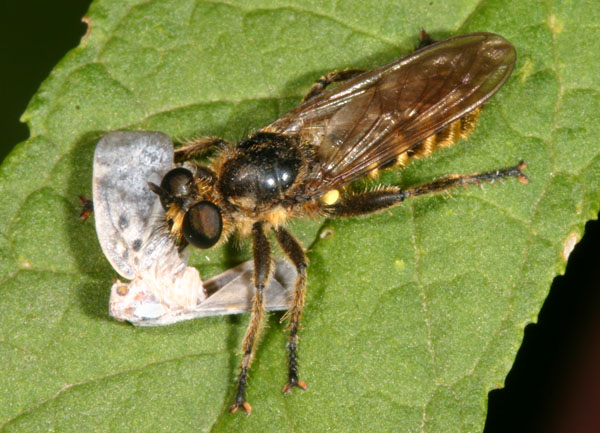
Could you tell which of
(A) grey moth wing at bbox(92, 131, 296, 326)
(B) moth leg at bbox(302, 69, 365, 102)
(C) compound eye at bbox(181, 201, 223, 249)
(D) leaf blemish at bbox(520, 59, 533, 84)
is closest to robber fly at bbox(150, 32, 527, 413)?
(C) compound eye at bbox(181, 201, 223, 249)

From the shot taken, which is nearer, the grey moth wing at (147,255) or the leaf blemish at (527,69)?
the grey moth wing at (147,255)

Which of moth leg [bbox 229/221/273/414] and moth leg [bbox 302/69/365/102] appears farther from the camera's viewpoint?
moth leg [bbox 302/69/365/102]

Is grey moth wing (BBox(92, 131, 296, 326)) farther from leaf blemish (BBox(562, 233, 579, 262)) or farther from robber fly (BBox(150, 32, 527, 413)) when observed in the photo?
leaf blemish (BBox(562, 233, 579, 262))

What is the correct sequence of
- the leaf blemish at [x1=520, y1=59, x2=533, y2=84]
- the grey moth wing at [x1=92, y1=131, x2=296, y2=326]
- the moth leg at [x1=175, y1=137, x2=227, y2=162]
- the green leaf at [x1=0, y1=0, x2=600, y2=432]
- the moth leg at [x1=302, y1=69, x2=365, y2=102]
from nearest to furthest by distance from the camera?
the green leaf at [x1=0, y1=0, x2=600, y2=432] → the grey moth wing at [x1=92, y1=131, x2=296, y2=326] → the leaf blemish at [x1=520, y1=59, x2=533, y2=84] → the moth leg at [x1=175, y1=137, x2=227, y2=162] → the moth leg at [x1=302, y1=69, x2=365, y2=102]

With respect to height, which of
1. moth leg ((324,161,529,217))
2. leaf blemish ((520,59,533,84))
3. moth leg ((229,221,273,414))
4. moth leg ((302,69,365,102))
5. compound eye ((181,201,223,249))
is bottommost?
moth leg ((229,221,273,414))

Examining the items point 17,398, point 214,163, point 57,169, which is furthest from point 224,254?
point 17,398

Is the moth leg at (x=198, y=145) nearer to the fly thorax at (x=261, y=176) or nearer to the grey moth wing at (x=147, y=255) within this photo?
the grey moth wing at (x=147, y=255)

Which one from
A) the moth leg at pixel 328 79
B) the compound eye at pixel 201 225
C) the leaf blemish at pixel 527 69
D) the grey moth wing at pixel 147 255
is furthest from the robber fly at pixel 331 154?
the leaf blemish at pixel 527 69

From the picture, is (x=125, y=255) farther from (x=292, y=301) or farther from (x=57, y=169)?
(x=292, y=301)
